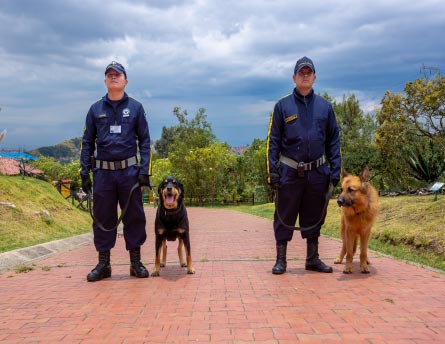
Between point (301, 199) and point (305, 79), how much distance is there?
159cm

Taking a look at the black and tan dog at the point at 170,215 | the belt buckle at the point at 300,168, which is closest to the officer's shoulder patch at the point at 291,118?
the belt buckle at the point at 300,168

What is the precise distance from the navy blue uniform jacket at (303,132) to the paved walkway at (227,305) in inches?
57.8

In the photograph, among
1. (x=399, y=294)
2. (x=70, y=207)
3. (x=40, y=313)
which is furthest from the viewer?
(x=70, y=207)

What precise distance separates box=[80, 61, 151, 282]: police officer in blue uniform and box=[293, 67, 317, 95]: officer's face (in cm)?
209

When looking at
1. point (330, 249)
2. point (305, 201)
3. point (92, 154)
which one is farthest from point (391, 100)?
point (92, 154)

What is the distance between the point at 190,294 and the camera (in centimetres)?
451

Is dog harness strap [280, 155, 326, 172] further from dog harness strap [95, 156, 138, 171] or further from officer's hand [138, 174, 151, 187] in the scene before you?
dog harness strap [95, 156, 138, 171]

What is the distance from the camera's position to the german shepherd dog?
5.23 metres

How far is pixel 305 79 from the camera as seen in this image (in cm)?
551

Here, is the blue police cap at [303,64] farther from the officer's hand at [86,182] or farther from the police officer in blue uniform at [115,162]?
the officer's hand at [86,182]

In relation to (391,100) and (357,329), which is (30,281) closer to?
(357,329)

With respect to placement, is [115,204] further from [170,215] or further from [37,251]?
[37,251]

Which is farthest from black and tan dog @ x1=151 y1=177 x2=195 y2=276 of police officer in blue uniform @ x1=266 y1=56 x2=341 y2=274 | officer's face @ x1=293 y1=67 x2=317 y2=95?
officer's face @ x1=293 y1=67 x2=317 y2=95

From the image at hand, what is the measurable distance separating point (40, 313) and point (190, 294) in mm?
1481
